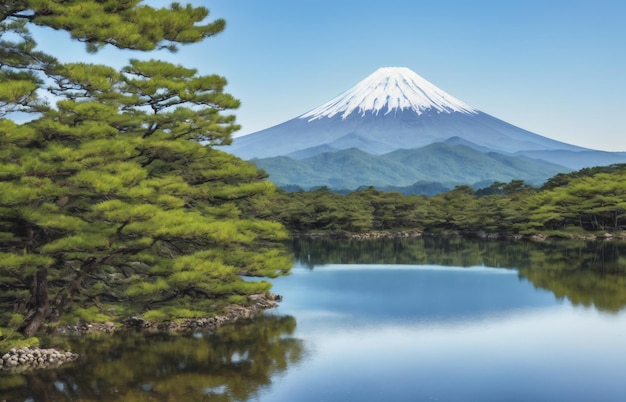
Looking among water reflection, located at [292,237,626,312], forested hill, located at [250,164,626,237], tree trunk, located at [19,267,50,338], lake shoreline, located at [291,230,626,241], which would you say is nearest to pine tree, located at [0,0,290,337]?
tree trunk, located at [19,267,50,338]

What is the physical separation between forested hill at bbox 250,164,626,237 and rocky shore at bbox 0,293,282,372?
27.6 meters

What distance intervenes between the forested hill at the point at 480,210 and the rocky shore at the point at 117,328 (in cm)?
2764

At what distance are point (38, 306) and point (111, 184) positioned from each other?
3.24 m

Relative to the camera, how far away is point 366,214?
169ft

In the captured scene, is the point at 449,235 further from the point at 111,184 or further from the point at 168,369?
the point at 111,184

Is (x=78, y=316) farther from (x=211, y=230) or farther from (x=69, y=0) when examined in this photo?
(x=69, y=0)

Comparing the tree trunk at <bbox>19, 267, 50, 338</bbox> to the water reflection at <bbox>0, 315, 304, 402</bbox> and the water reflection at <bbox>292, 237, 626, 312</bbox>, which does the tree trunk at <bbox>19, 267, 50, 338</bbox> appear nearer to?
the water reflection at <bbox>0, 315, 304, 402</bbox>

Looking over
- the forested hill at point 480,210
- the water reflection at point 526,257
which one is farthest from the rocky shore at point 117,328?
the forested hill at point 480,210

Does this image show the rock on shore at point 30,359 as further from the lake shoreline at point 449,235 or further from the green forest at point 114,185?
the lake shoreline at point 449,235

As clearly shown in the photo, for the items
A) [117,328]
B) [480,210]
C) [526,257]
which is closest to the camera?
[117,328]

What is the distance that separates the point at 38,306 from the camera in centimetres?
1080

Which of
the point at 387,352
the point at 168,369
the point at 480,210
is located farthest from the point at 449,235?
the point at 168,369

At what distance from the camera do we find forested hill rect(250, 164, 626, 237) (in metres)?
43.7

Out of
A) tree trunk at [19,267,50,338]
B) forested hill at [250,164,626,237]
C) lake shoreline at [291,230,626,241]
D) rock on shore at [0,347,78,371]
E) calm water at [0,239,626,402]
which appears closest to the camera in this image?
calm water at [0,239,626,402]
